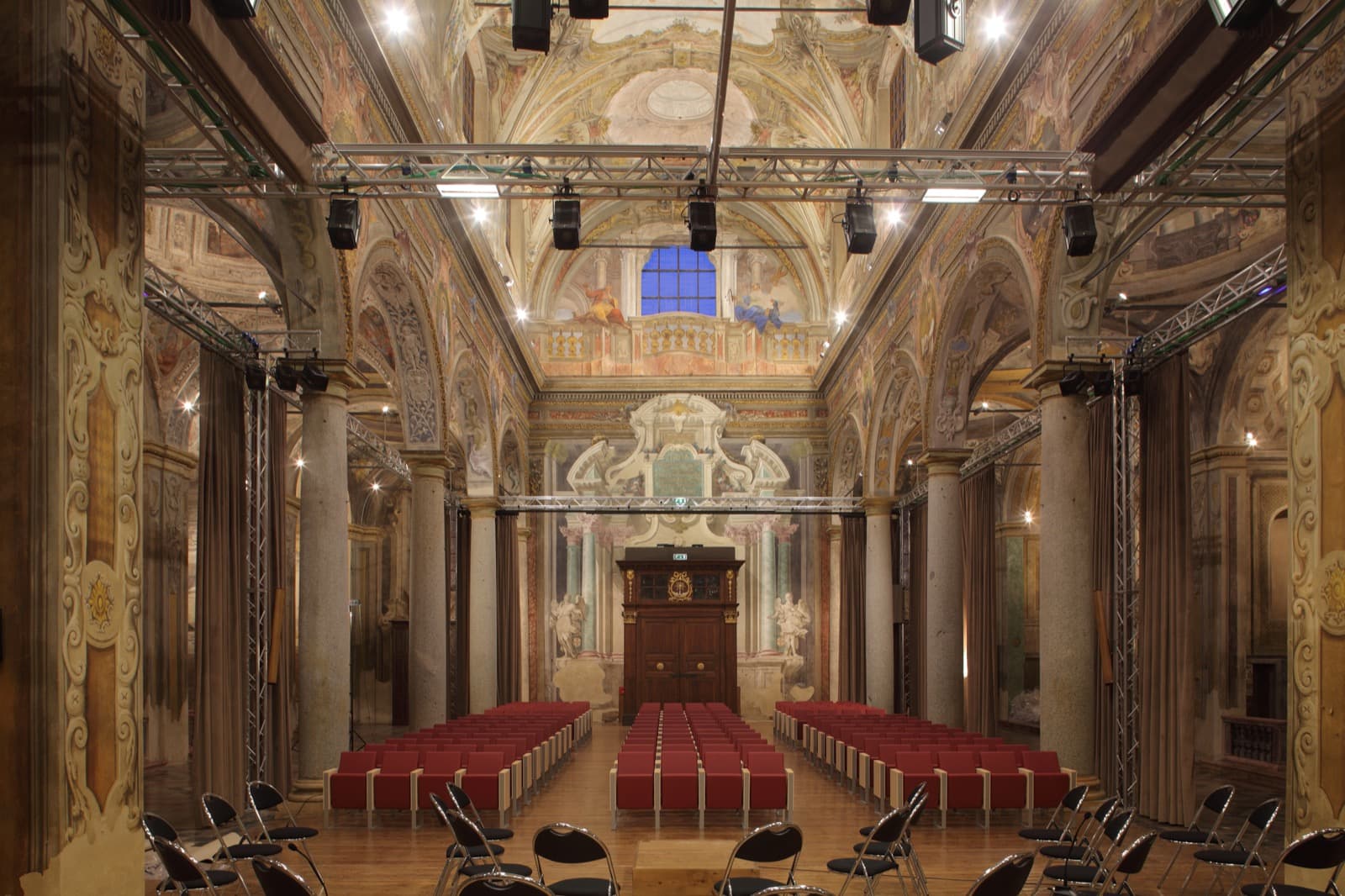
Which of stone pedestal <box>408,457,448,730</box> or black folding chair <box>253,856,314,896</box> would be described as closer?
black folding chair <box>253,856,314,896</box>

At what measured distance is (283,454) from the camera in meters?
13.9

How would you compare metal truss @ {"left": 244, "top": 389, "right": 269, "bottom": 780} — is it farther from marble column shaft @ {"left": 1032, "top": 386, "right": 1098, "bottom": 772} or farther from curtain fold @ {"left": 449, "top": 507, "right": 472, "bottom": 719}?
curtain fold @ {"left": 449, "top": 507, "right": 472, "bottom": 719}

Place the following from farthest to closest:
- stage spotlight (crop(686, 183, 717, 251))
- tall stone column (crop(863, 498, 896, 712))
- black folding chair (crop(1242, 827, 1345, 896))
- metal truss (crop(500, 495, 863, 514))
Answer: metal truss (crop(500, 495, 863, 514))
tall stone column (crop(863, 498, 896, 712))
stage spotlight (crop(686, 183, 717, 251))
black folding chair (crop(1242, 827, 1345, 896))

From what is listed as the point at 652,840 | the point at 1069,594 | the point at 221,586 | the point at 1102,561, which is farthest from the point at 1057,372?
the point at 221,586

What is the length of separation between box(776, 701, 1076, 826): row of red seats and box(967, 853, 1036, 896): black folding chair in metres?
4.81

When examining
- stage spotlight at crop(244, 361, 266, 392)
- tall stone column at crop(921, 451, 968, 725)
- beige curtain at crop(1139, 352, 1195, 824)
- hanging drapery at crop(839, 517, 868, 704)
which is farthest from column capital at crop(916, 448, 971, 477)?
stage spotlight at crop(244, 361, 266, 392)

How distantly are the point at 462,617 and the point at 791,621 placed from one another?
9.50 metres

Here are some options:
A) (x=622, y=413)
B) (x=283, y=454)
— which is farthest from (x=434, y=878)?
(x=622, y=413)

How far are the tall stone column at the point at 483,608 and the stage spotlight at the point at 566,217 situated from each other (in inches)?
554

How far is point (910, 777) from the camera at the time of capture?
1224cm

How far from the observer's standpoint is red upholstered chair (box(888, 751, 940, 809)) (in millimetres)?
12039

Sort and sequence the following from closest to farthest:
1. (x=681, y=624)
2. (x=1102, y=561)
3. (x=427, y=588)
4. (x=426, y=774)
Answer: (x=426, y=774), (x=1102, y=561), (x=427, y=588), (x=681, y=624)

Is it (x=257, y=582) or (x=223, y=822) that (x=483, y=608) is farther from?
(x=223, y=822)

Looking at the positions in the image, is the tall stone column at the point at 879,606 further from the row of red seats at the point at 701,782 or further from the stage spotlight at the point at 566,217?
the stage spotlight at the point at 566,217
